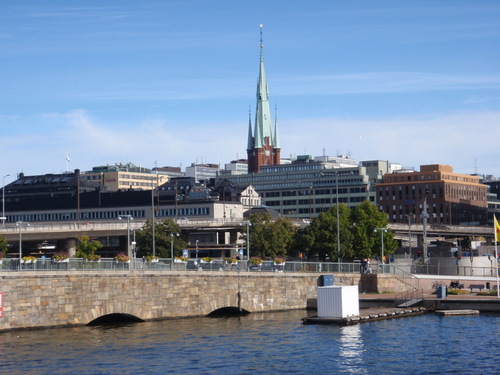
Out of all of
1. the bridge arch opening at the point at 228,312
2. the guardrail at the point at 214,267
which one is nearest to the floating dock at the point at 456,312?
the guardrail at the point at 214,267

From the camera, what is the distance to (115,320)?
259ft

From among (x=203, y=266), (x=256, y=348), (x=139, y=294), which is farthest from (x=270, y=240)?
(x=256, y=348)

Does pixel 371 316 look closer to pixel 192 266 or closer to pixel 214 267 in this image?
pixel 214 267

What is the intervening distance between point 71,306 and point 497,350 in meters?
32.1

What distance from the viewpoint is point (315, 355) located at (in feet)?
195

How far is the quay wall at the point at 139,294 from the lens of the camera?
66.8 metres

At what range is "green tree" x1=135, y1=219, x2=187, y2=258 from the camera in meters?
136

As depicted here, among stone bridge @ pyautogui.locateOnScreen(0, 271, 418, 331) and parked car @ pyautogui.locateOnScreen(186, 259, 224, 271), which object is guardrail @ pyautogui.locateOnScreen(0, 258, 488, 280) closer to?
parked car @ pyautogui.locateOnScreen(186, 259, 224, 271)

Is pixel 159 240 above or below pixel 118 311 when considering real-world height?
above

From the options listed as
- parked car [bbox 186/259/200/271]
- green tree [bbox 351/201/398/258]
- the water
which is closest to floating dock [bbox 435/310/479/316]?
the water

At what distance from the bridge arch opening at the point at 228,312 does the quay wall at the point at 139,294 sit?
4.57ft

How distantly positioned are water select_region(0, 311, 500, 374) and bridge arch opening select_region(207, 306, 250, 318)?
7.88m

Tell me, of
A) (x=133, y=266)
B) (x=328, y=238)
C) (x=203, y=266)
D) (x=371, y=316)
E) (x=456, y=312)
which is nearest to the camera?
(x=133, y=266)

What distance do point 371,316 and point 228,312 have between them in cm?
1596
